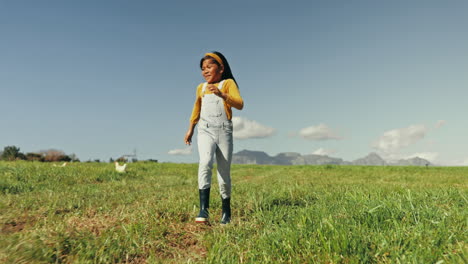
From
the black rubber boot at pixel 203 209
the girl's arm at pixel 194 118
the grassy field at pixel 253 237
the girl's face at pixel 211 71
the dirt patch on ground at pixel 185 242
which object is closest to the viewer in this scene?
the grassy field at pixel 253 237

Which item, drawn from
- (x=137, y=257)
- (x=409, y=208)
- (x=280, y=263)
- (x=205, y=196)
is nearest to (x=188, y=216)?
(x=205, y=196)

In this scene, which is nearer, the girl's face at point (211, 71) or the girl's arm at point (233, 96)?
the girl's arm at point (233, 96)

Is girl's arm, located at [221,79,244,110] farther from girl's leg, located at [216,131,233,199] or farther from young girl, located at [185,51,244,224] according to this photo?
girl's leg, located at [216,131,233,199]

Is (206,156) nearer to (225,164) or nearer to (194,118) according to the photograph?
(225,164)

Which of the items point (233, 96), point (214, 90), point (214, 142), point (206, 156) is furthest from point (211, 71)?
point (206, 156)

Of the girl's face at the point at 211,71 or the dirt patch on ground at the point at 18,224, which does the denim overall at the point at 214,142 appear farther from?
the dirt patch on ground at the point at 18,224

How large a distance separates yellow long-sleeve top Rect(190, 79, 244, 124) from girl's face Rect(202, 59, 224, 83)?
0.16 m

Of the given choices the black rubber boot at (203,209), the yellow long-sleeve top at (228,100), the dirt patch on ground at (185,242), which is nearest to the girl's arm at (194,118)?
the yellow long-sleeve top at (228,100)

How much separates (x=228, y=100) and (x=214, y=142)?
579mm

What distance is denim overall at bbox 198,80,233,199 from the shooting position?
394 cm

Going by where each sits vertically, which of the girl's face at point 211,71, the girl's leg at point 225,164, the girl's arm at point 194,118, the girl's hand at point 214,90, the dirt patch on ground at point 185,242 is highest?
the girl's face at point 211,71

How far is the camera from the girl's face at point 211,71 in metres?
4.20

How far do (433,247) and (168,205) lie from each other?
131 inches

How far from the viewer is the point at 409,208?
3389 millimetres
